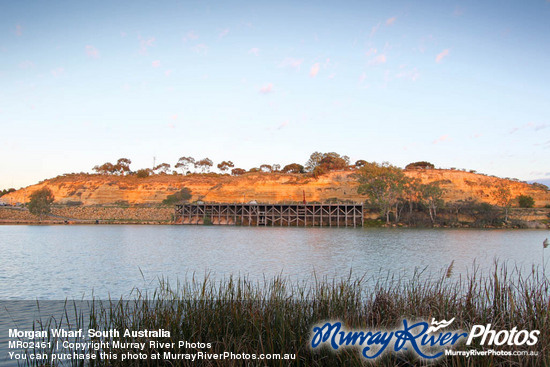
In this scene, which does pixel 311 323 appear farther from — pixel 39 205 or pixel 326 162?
pixel 326 162

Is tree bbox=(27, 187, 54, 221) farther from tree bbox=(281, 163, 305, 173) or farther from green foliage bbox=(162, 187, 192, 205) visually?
tree bbox=(281, 163, 305, 173)

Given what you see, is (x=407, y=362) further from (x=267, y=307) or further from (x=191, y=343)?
(x=191, y=343)

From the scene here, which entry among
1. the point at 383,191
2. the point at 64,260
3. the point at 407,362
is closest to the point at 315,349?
the point at 407,362

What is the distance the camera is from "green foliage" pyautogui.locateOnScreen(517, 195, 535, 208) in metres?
73.8

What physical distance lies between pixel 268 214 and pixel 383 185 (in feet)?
69.3

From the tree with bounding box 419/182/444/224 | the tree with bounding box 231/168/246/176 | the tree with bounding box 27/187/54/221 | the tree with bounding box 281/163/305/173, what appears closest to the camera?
the tree with bounding box 419/182/444/224

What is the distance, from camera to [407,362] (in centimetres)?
543

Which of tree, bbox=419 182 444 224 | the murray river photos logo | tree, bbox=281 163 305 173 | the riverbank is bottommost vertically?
the riverbank

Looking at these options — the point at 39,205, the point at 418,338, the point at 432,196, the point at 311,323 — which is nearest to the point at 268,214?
the point at 432,196

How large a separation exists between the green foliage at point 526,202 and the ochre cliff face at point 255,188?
487 centimetres

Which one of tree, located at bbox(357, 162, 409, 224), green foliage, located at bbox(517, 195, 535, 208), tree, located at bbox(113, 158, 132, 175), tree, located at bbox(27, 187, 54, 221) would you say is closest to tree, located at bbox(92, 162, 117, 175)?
tree, located at bbox(113, 158, 132, 175)

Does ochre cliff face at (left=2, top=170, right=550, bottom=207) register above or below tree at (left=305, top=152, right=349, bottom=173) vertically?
below

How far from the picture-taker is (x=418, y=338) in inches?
240

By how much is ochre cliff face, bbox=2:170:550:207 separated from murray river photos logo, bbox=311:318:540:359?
7737 centimetres
